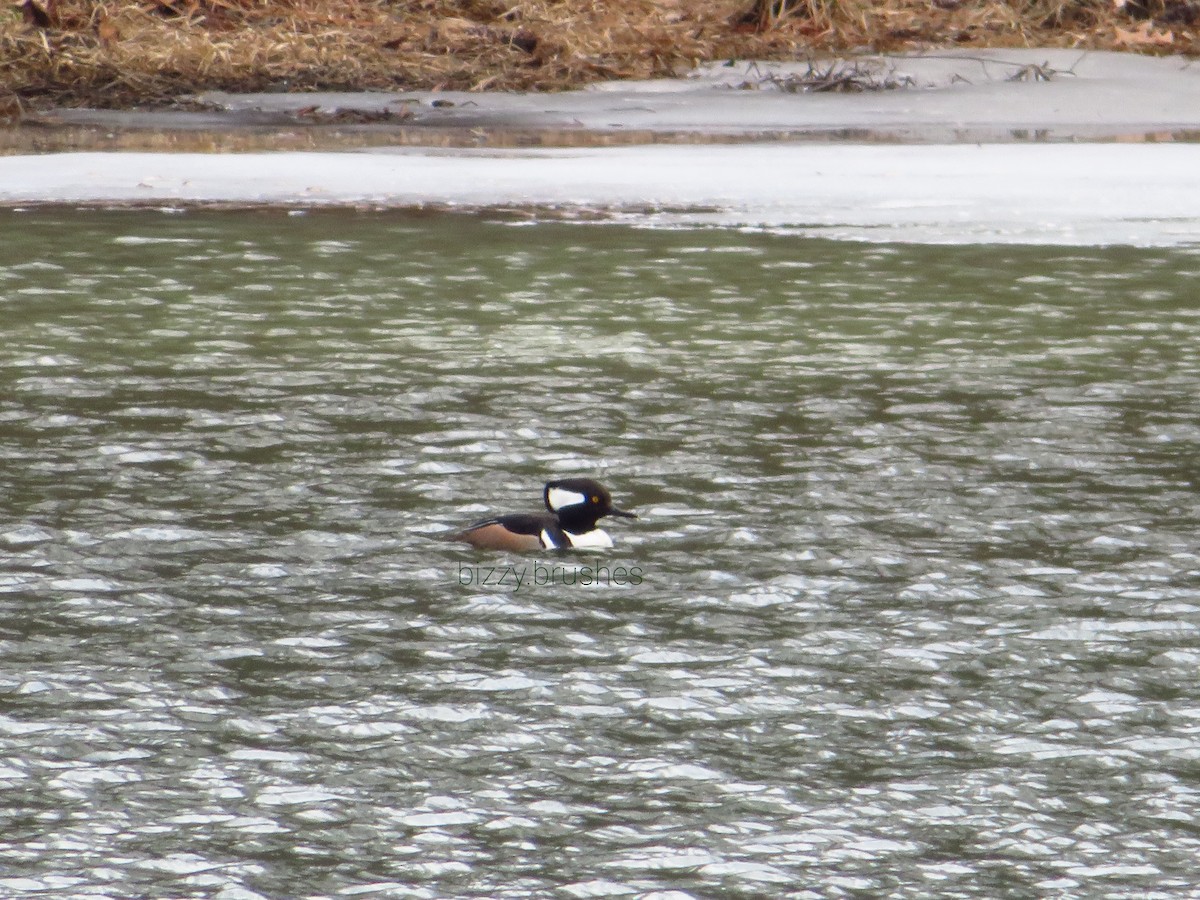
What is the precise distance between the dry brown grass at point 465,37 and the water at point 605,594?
1184cm

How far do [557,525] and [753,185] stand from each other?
37.6ft

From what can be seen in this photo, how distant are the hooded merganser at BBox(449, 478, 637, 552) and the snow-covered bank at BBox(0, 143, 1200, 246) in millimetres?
9288

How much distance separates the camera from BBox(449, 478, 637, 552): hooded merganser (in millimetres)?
9469

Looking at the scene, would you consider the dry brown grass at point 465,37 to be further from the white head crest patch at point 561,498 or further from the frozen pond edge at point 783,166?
the white head crest patch at point 561,498

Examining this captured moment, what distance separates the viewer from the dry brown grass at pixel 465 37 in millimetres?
27359

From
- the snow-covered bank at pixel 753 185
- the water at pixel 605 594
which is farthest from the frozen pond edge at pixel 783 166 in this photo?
the water at pixel 605 594

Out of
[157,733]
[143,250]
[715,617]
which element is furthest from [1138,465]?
[143,250]

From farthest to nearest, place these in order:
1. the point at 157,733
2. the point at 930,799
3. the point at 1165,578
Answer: the point at 1165,578, the point at 157,733, the point at 930,799

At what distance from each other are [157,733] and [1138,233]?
13.2 metres

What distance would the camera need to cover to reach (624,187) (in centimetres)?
2041

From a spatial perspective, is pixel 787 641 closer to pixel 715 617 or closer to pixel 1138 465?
pixel 715 617

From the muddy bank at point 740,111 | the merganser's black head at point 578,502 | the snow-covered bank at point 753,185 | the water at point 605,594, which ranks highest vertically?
the muddy bank at point 740,111

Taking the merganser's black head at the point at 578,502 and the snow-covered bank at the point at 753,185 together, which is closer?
the merganser's black head at the point at 578,502

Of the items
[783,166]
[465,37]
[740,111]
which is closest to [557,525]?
[783,166]
